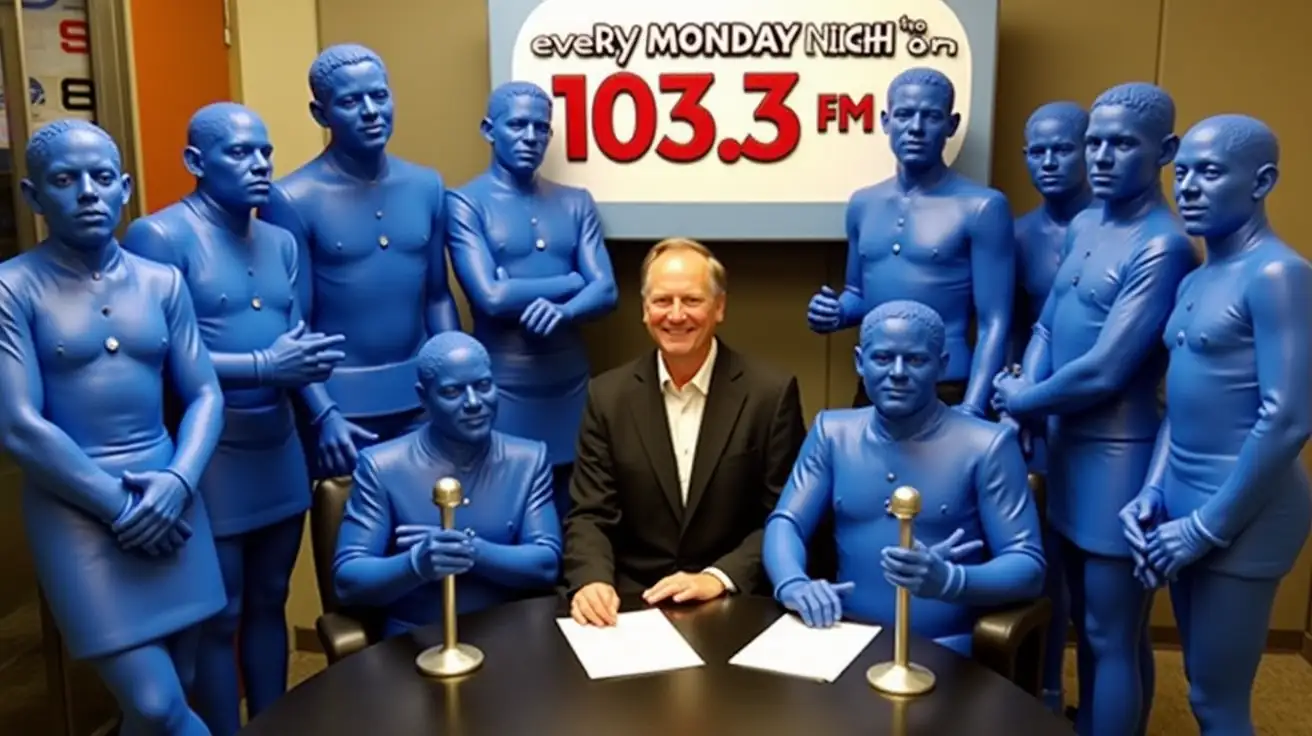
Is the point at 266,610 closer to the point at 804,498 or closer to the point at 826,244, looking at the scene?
the point at 804,498

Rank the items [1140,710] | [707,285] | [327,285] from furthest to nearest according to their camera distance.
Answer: [327,285]
[1140,710]
[707,285]

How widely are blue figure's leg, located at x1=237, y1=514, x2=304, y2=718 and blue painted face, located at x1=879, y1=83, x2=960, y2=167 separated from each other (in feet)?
5.98

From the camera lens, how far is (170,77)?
3320mm

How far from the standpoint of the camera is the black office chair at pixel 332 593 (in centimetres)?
Answer: 217

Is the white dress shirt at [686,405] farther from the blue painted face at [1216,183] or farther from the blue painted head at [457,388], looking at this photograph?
the blue painted face at [1216,183]

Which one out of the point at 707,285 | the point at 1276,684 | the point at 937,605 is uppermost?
the point at 707,285

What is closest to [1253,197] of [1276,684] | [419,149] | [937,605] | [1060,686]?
[937,605]

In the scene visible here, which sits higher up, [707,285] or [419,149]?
[419,149]

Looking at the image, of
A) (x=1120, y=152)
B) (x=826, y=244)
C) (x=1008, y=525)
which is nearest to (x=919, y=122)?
(x=1120, y=152)

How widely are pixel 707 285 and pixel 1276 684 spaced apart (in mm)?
2443

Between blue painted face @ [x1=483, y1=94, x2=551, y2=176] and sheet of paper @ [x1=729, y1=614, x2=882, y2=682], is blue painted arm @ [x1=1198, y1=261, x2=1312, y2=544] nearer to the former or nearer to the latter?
sheet of paper @ [x1=729, y1=614, x2=882, y2=682]

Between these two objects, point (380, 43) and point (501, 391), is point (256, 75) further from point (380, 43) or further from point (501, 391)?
point (501, 391)

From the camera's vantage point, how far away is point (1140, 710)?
2.71 meters

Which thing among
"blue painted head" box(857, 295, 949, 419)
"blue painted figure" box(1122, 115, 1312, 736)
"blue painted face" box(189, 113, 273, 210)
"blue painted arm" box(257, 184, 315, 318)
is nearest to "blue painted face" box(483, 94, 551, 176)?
"blue painted arm" box(257, 184, 315, 318)
